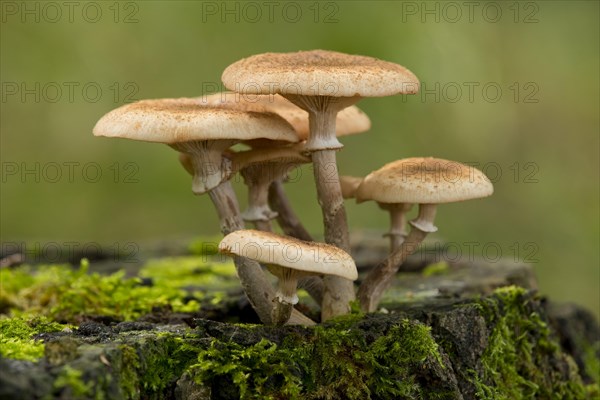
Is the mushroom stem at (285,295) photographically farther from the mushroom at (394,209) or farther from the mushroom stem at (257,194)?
the mushroom at (394,209)

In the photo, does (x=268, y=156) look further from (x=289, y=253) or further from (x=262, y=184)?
(x=289, y=253)

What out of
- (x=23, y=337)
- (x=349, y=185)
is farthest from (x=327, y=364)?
A: (x=23, y=337)

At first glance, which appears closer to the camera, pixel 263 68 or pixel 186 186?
pixel 263 68

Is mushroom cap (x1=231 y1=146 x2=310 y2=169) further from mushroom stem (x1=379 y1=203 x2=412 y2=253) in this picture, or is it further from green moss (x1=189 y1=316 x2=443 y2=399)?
green moss (x1=189 y1=316 x2=443 y2=399)

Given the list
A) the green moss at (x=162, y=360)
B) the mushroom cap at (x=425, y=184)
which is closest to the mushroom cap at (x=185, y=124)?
the mushroom cap at (x=425, y=184)

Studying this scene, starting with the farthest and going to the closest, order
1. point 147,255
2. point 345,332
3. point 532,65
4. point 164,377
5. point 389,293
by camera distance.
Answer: point 532,65 → point 147,255 → point 389,293 → point 345,332 → point 164,377

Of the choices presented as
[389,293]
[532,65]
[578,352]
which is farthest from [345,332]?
[532,65]

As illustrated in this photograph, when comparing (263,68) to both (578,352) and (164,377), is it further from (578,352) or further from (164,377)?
(578,352)
